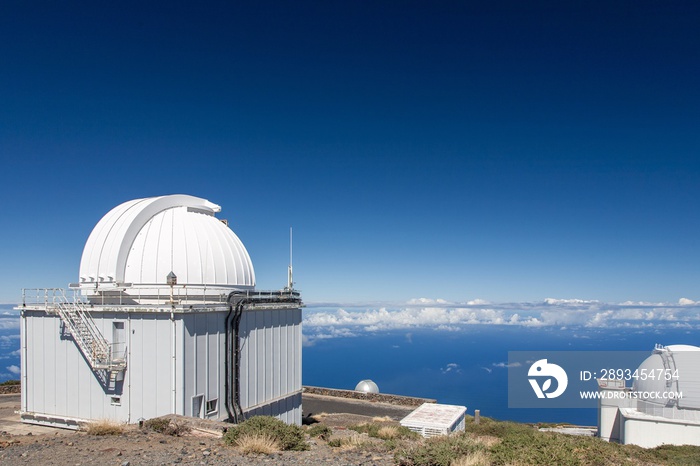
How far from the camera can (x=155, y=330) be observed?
1347cm

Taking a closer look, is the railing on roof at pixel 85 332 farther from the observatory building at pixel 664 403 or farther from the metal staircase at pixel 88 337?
the observatory building at pixel 664 403

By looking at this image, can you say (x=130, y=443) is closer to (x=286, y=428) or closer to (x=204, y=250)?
(x=286, y=428)

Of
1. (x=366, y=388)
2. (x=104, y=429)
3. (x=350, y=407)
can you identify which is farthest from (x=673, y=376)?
(x=104, y=429)

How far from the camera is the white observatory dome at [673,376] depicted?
23.1 m

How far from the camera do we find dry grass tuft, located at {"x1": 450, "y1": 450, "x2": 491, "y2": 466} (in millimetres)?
7438

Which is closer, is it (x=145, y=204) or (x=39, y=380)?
Answer: (x=39, y=380)

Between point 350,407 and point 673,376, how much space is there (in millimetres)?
16075

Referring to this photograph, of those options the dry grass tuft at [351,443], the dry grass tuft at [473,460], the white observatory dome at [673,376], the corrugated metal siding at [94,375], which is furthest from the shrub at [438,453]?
the white observatory dome at [673,376]

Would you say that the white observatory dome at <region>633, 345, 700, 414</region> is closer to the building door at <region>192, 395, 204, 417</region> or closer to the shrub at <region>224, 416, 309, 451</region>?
the shrub at <region>224, 416, 309, 451</region>

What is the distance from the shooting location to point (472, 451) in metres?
8.35

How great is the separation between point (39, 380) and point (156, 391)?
4.80 meters

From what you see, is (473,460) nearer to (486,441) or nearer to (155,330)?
(486,441)

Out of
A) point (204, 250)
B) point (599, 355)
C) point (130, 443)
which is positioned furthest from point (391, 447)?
point (599, 355)

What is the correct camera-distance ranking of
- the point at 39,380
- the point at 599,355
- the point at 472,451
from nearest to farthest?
1. the point at 472,451
2. the point at 39,380
3. the point at 599,355
